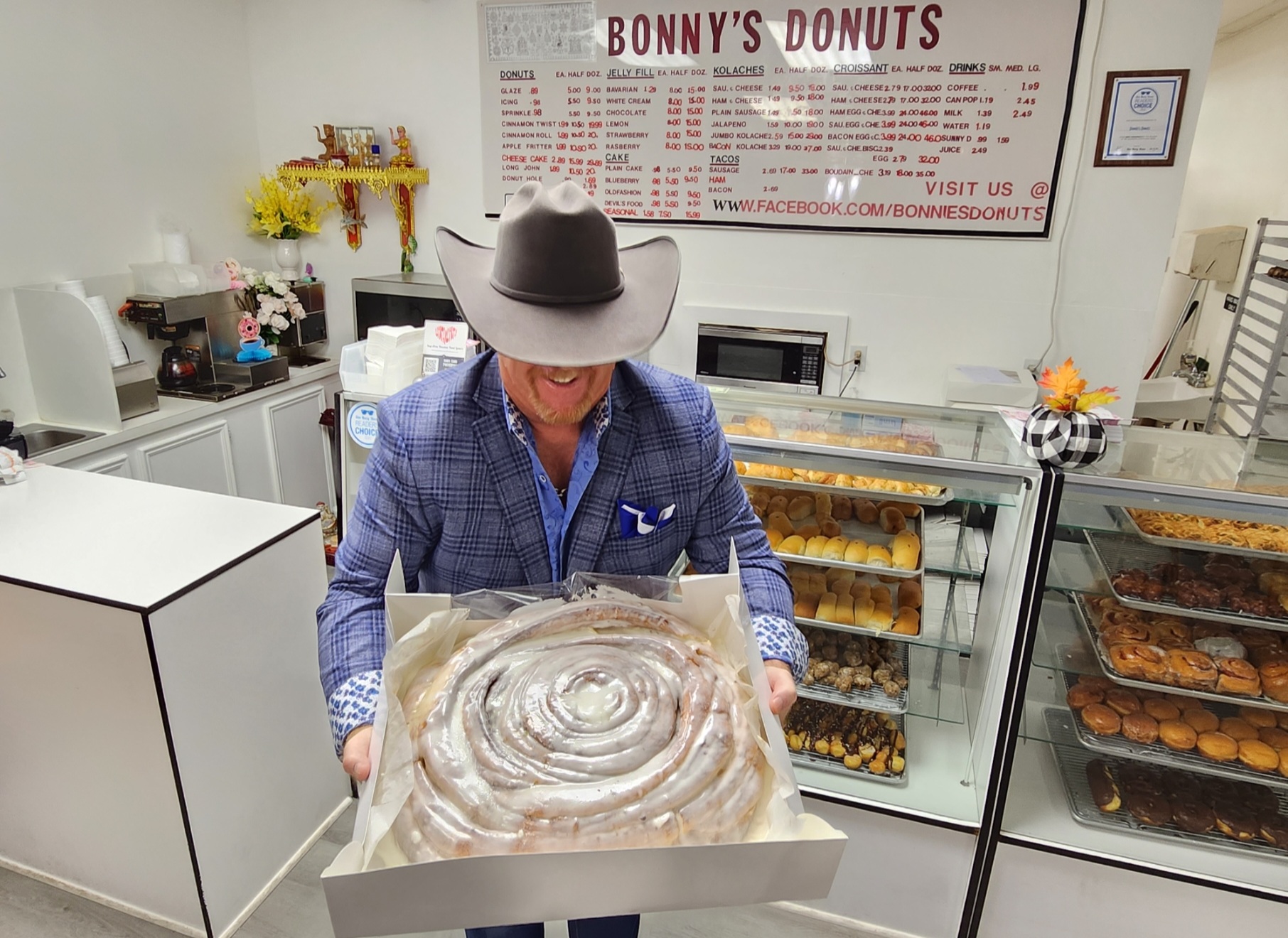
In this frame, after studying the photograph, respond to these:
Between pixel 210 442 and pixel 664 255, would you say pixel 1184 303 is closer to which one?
pixel 664 255

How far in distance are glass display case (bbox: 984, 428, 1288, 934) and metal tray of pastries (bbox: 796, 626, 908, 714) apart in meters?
0.37

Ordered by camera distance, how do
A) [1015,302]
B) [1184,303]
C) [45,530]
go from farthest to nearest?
[1184,303] < [1015,302] < [45,530]

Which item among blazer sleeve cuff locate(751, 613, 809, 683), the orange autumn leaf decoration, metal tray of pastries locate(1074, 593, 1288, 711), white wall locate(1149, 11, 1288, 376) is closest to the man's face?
blazer sleeve cuff locate(751, 613, 809, 683)

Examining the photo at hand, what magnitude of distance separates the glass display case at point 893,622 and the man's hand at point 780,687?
74 centimetres

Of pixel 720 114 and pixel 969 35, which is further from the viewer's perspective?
pixel 720 114

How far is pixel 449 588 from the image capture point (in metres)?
1.50

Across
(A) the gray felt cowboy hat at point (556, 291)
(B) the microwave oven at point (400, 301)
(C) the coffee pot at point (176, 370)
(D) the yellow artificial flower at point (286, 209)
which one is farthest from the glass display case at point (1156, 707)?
(D) the yellow artificial flower at point (286, 209)

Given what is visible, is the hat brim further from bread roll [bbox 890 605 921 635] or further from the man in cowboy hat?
bread roll [bbox 890 605 921 635]

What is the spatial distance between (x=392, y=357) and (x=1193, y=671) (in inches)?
97.6

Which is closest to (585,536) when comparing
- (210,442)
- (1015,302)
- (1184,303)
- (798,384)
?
(798,384)

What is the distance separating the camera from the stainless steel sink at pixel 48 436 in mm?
3279

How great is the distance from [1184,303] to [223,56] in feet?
24.0

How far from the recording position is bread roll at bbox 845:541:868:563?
218cm

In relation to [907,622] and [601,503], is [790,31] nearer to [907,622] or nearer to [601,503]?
[907,622]
